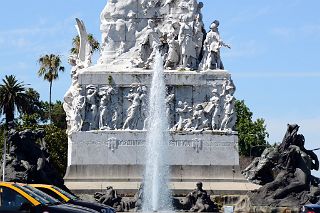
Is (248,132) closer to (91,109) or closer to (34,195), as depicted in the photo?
(91,109)

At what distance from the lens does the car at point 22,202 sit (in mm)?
20109

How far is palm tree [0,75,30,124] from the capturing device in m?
67.2

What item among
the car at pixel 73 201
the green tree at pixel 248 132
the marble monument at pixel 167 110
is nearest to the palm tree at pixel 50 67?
the green tree at pixel 248 132

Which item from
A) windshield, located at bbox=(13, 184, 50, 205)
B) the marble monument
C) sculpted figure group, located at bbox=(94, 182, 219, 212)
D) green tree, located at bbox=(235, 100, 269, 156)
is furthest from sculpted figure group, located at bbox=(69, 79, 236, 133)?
green tree, located at bbox=(235, 100, 269, 156)

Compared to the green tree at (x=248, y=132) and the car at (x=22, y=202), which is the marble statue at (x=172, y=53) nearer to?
the car at (x=22, y=202)

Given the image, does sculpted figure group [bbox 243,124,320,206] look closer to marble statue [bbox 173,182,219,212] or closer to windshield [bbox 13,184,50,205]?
marble statue [bbox 173,182,219,212]

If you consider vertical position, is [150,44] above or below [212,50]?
above

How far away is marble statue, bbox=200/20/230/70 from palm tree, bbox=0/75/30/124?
27.0 meters

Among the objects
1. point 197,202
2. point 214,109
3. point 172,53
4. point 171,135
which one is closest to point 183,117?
point 171,135

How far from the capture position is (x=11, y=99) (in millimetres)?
67500

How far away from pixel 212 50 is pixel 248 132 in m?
47.5

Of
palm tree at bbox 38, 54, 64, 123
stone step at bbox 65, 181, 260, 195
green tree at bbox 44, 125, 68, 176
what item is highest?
palm tree at bbox 38, 54, 64, 123

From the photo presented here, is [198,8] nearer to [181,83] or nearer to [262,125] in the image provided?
[181,83]

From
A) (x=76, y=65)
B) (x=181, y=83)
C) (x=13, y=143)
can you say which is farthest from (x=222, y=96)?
(x=13, y=143)
